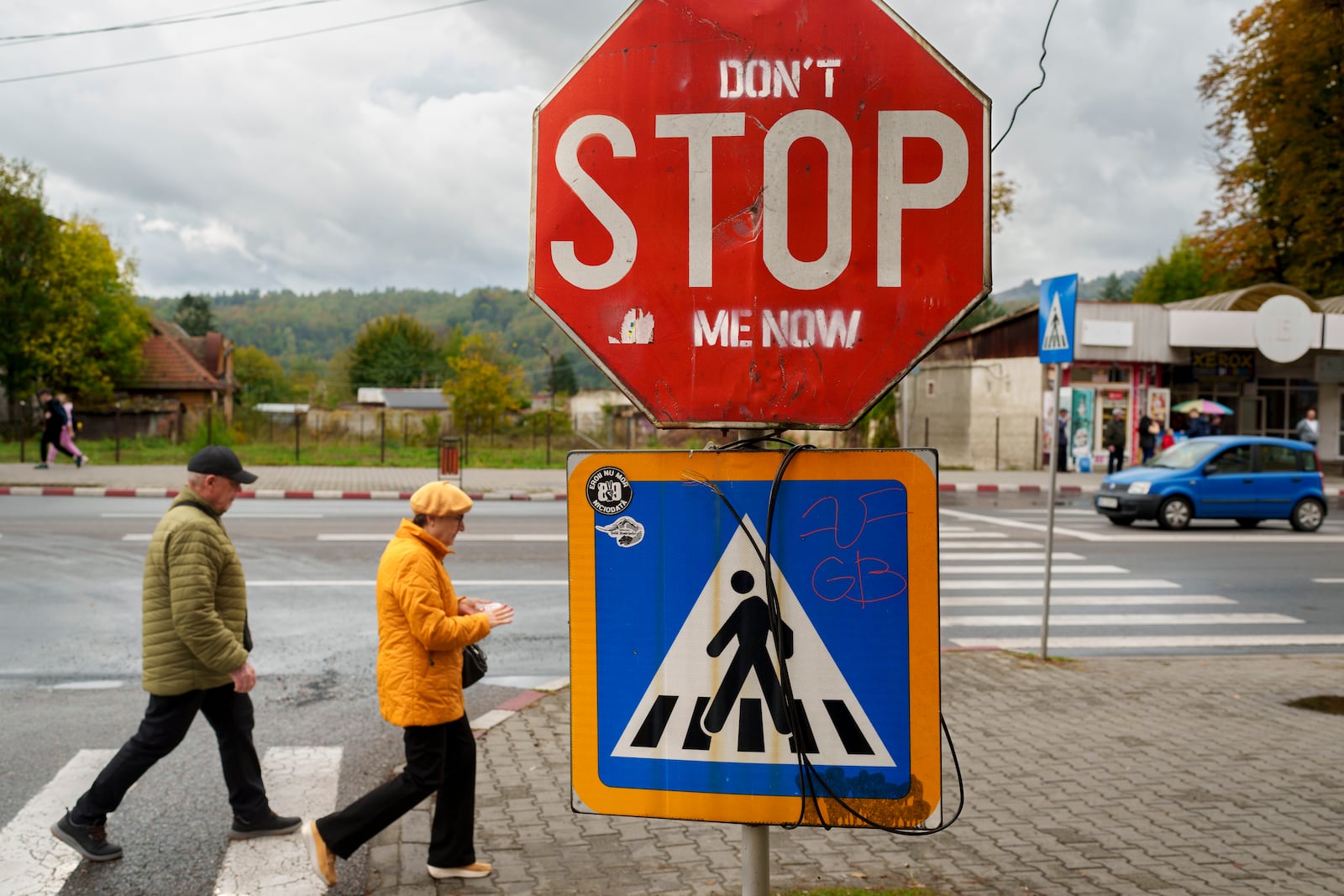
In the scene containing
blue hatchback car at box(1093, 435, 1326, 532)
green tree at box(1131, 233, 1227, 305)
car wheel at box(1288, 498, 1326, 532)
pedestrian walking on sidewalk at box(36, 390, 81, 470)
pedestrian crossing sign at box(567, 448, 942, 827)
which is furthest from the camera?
green tree at box(1131, 233, 1227, 305)

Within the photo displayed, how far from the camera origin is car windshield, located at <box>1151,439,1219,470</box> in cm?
1759

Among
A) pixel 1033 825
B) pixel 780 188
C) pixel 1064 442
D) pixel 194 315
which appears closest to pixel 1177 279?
pixel 1064 442

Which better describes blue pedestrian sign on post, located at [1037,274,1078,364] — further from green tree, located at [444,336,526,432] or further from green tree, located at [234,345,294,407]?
green tree, located at [234,345,294,407]

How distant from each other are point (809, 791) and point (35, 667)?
24.2 ft

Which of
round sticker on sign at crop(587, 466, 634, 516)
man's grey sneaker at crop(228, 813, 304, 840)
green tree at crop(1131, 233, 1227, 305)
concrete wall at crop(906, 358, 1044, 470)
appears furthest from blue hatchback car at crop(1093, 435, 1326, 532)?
green tree at crop(1131, 233, 1227, 305)

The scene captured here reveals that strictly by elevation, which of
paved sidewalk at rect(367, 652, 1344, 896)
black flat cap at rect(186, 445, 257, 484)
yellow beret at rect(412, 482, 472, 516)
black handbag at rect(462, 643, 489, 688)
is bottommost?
paved sidewalk at rect(367, 652, 1344, 896)

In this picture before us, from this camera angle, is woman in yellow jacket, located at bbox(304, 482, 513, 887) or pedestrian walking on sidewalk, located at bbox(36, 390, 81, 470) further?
pedestrian walking on sidewalk, located at bbox(36, 390, 81, 470)

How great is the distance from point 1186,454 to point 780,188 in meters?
17.7

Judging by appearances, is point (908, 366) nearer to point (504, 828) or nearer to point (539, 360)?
point (504, 828)

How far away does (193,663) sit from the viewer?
4.67 metres

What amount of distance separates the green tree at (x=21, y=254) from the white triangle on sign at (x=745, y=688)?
132ft

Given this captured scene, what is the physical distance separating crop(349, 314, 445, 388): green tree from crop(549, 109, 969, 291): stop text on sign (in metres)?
115

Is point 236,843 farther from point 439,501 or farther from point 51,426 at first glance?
point 51,426

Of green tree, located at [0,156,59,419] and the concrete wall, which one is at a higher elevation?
green tree, located at [0,156,59,419]
